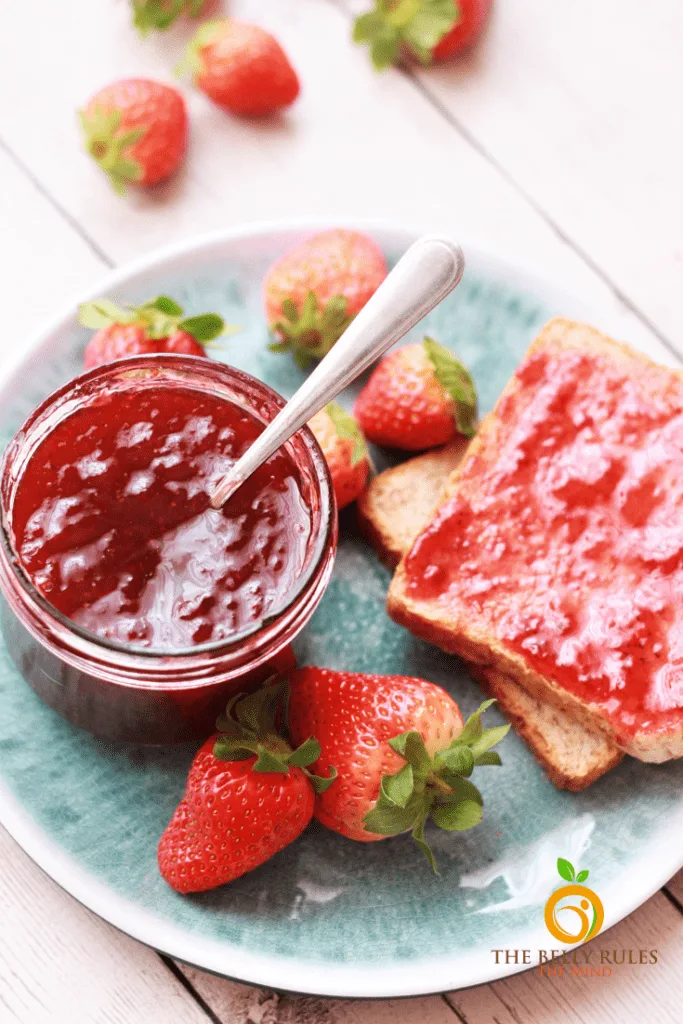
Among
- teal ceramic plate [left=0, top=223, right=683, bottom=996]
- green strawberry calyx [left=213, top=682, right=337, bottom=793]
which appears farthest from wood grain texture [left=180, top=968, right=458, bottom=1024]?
green strawberry calyx [left=213, top=682, right=337, bottom=793]

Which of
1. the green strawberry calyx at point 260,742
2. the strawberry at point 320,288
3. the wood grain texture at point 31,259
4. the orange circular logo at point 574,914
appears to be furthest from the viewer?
the wood grain texture at point 31,259

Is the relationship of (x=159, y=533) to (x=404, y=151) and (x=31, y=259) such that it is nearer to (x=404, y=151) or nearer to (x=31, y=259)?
(x=31, y=259)

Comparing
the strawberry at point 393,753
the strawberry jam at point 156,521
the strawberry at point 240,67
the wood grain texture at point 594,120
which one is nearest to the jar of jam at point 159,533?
the strawberry jam at point 156,521

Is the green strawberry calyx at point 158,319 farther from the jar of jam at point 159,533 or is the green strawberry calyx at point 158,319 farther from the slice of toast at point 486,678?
the slice of toast at point 486,678

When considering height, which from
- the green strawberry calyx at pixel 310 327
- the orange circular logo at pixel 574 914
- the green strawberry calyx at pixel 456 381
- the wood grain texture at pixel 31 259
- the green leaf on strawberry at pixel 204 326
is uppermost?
the wood grain texture at pixel 31 259

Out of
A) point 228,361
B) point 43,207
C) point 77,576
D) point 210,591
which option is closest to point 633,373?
point 228,361
